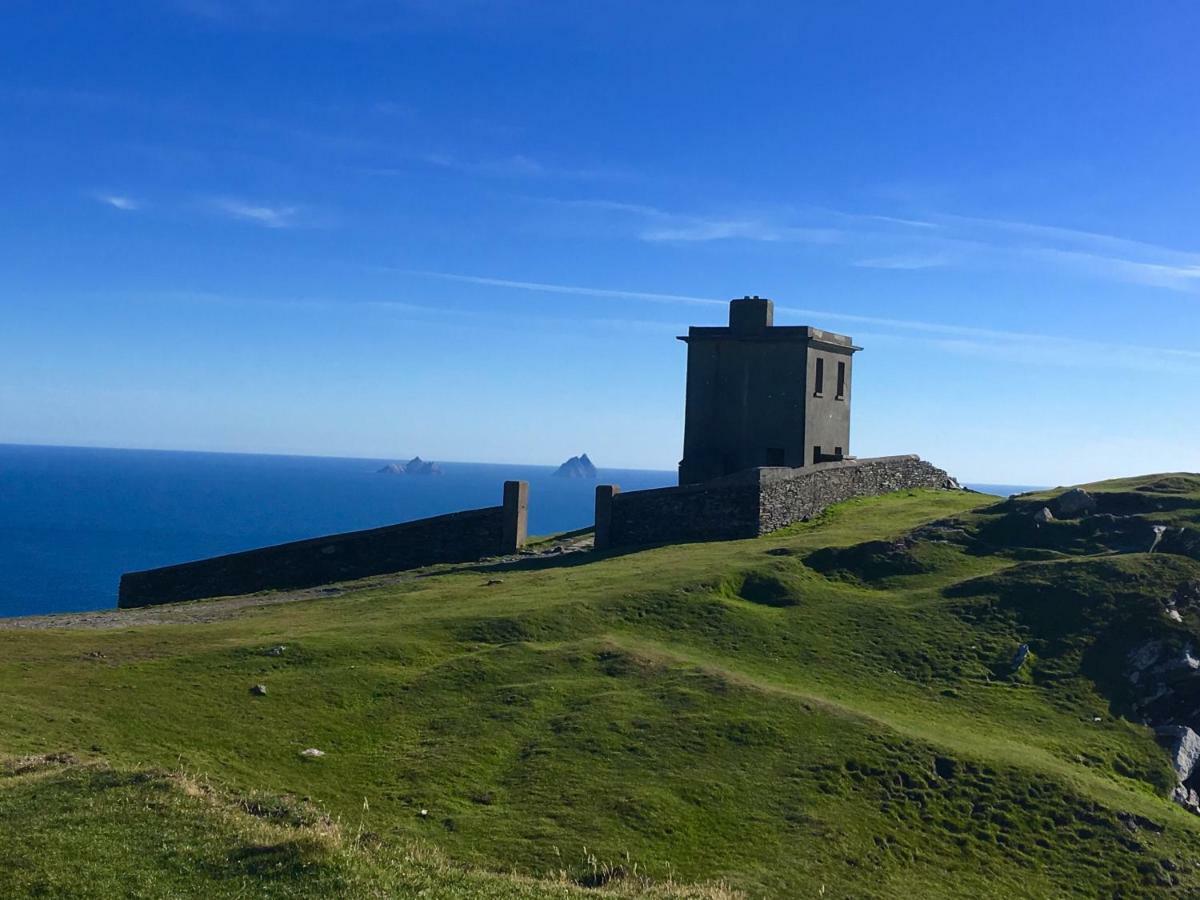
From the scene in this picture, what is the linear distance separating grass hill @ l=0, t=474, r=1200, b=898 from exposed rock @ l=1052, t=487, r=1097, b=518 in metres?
3.71

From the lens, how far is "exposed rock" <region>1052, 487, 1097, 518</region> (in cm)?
3784

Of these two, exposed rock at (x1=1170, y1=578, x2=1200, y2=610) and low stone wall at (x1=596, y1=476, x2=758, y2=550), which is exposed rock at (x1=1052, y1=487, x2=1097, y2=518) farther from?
low stone wall at (x1=596, y1=476, x2=758, y2=550)

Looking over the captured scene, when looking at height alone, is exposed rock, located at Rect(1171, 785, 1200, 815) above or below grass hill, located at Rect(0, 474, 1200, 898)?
below

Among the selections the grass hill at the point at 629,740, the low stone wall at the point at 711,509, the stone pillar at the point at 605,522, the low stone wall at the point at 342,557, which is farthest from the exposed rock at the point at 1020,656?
the low stone wall at the point at 342,557

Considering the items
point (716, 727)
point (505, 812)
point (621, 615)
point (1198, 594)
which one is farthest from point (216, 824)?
point (1198, 594)

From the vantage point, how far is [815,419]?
4862cm

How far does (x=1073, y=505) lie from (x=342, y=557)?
22960mm

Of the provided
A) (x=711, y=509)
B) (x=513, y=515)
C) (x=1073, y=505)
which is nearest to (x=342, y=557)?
(x=513, y=515)

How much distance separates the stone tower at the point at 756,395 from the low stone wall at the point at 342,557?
388 inches

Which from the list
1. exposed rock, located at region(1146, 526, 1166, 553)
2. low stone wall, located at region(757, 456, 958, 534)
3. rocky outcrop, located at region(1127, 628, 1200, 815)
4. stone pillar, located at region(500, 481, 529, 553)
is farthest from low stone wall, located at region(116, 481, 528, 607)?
rocky outcrop, located at region(1127, 628, 1200, 815)

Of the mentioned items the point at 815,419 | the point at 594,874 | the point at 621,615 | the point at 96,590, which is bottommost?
the point at 96,590

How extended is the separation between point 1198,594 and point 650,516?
662 inches

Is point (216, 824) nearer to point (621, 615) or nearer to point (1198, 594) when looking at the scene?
point (621, 615)

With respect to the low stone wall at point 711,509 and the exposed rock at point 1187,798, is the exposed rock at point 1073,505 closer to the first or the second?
the low stone wall at point 711,509
